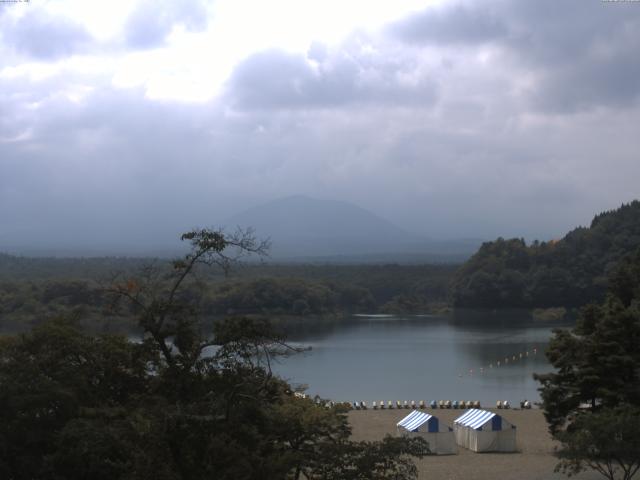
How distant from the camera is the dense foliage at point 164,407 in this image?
7676 mm

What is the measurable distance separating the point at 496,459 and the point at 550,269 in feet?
160

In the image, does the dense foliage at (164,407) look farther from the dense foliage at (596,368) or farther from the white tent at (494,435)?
the white tent at (494,435)

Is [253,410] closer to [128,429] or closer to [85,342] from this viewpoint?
[128,429]

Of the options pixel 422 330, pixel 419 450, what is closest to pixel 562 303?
pixel 422 330

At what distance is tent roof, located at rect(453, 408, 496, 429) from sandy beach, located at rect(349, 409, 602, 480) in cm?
50

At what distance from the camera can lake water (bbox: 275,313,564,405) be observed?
1063 inches

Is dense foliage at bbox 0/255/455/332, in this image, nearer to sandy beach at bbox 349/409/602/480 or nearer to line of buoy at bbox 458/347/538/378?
line of buoy at bbox 458/347/538/378

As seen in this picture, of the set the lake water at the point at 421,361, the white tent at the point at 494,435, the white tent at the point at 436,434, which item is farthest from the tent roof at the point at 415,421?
the lake water at the point at 421,361

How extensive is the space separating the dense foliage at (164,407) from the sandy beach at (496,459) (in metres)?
5.28

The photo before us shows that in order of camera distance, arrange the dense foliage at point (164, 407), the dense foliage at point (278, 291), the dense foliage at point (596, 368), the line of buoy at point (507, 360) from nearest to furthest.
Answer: the dense foliage at point (164, 407)
the dense foliage at point (596, 368)
the line of buoy at point (507, 360)
the dense foliage at point (278, 291)

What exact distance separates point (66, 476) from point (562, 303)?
185 ft

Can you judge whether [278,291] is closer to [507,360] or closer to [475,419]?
[507,360]

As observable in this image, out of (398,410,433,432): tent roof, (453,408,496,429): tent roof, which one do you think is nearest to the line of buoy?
(453,408,496,429): tent roof

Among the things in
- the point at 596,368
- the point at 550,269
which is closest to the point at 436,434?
the point at 596,368
